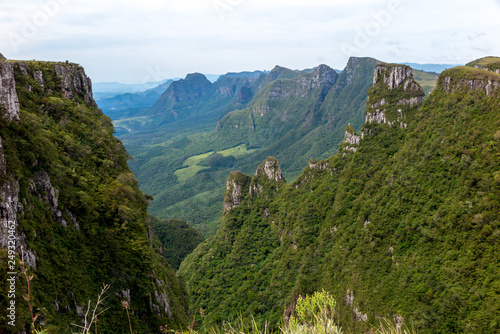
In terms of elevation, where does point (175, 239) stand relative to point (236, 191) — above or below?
below

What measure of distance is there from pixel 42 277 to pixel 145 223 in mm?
16125

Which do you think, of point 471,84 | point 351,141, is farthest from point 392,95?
point 471,84

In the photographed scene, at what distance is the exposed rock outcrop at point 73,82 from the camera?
37406mm

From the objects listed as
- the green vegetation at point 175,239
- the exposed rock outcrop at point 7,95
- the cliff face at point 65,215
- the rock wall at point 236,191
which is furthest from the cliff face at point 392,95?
the green vegetation at point 175,239

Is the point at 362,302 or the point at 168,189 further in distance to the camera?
the point at 168,189

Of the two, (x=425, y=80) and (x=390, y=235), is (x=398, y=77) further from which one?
(x=425, y=80)

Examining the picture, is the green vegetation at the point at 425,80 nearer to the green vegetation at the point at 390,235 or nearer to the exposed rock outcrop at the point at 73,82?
the green vegetation at the point at 390,235

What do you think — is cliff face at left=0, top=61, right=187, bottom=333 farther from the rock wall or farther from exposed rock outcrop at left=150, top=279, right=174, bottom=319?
the rock wall

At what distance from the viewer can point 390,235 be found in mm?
44375

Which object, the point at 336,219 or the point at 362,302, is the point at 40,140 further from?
the point at 336,219

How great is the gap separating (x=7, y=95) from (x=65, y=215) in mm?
9675

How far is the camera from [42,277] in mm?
16562

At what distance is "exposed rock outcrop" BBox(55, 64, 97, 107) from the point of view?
123 feet

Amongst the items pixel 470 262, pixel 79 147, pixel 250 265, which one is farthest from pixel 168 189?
pixel 470 262
